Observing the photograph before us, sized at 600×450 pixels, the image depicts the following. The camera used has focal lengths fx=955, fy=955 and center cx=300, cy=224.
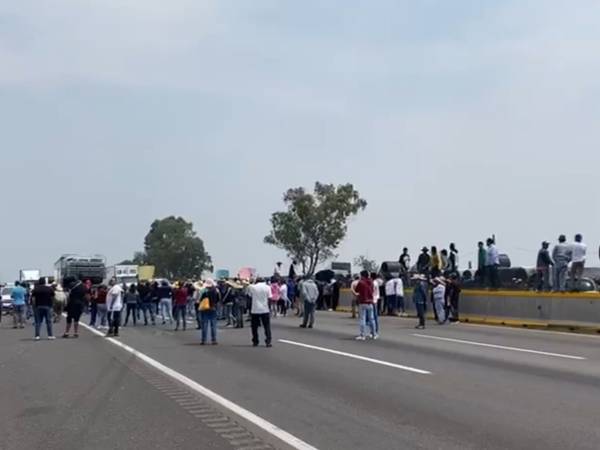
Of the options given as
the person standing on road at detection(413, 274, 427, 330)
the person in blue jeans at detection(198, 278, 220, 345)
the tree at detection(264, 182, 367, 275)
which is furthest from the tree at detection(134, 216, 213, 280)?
the person in blue jeans at detection(198, 278, 220, 345)

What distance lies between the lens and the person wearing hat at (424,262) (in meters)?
34.3

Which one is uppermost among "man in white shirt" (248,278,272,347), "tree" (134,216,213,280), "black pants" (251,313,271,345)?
"tree" (134,216,213,280)

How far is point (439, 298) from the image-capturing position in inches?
1210

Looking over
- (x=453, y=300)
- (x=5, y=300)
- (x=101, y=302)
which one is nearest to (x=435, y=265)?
(x=453, y=300)

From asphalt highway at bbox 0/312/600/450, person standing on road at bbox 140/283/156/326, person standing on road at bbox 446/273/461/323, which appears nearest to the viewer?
asphalt highway at bbox 0/312/600/450

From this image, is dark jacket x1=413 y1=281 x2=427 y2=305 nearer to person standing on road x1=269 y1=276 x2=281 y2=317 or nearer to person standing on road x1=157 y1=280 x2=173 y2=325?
person standing on road x1=269 y1=276 x2=281 y2=317

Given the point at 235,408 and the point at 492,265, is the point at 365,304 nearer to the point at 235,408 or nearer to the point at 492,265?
the point at 492,265

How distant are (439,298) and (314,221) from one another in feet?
118

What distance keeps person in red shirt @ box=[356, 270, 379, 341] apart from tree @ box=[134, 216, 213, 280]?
282 ft

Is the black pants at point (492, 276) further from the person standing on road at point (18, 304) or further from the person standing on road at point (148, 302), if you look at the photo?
the person standing on road at point (18, 304)

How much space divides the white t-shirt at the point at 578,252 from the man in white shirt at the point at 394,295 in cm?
987

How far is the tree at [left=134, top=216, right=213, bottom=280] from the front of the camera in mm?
112000

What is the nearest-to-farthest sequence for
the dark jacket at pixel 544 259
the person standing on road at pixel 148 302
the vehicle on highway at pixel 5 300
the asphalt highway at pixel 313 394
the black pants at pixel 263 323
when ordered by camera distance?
the asphalt highway at pixel 313 394, the black pants at pixel 263 323, the dark jacket at pixel 544 259, the person standing on road at pixel 148 302, the vehicle on highway at pixel 5 300

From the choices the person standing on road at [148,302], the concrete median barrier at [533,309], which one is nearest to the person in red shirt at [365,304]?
the concrete median barrier at [533,309]
